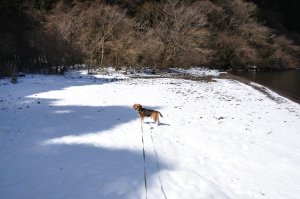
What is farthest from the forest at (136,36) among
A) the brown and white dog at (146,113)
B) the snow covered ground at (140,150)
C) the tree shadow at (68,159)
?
the brown and white dog at (146,113)

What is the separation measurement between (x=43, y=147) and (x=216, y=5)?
51719 mm

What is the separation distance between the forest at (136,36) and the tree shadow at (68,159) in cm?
1310

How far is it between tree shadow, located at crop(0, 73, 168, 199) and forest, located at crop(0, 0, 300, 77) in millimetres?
13105

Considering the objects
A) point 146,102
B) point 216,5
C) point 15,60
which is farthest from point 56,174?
Result: point 216,5

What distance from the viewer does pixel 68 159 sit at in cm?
856

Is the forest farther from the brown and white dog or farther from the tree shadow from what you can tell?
the brown and white dog

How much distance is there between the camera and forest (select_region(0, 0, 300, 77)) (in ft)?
92.7

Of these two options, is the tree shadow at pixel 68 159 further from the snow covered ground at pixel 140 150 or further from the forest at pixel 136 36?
the forest at pixel 136 36

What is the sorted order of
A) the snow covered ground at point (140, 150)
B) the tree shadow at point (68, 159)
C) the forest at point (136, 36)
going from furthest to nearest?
the forest at point (136, 36), the snow covered ground at point (140, 150), the tree shadow at point (68, 159)

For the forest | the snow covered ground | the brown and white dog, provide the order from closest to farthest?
the snow covered ground → the brown and white dog → the forest

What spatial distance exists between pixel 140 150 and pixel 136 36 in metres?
32.7

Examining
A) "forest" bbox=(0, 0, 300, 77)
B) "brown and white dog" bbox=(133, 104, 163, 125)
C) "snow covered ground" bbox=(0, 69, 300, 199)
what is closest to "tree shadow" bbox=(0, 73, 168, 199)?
"snow covered ground" bbox=(0, 69, 300, 199)

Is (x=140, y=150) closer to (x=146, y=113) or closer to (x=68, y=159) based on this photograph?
(x=68, y=159)

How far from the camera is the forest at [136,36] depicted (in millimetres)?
28250
